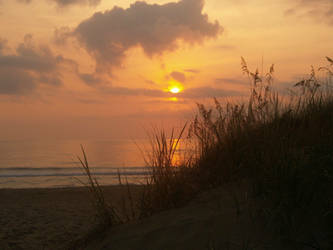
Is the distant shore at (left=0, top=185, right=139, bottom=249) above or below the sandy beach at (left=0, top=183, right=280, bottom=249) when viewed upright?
below

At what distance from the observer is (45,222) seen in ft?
23.4

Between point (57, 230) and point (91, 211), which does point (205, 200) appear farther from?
point (91, 211)

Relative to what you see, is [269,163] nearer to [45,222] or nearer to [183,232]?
[183,232]

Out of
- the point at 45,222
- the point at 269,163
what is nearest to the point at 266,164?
the point at 269,163

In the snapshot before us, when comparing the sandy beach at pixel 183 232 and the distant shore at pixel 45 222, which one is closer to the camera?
the sandy beach at pixel 183 232

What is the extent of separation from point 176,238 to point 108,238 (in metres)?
1.00

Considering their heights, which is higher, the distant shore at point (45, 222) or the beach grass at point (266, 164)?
the beach grass at point (266, 164)

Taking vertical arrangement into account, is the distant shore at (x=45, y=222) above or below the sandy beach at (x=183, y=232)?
below

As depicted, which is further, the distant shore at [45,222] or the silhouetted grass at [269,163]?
the distant shore at [45,222]

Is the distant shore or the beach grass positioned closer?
the beach grass

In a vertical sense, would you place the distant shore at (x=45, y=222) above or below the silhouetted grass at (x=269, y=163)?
below

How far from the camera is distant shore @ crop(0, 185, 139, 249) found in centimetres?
553

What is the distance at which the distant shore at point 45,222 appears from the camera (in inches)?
218

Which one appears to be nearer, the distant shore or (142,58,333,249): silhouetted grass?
(142,58,333,249): silhouetted grass
